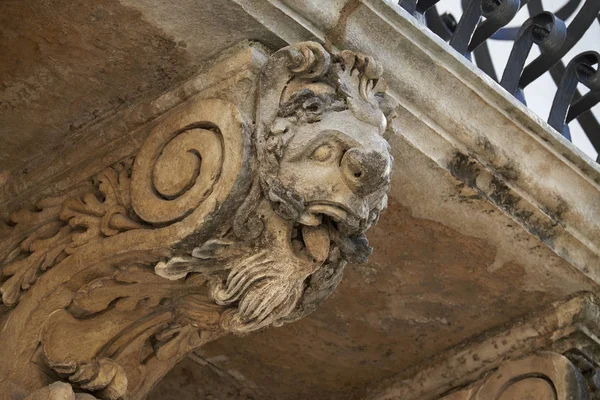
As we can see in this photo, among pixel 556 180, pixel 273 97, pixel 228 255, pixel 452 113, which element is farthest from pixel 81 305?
pixel 556 180

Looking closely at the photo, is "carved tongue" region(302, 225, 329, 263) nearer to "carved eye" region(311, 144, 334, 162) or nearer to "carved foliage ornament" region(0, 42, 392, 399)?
"carved foliage ornament" region(0, 42, 392, 399)

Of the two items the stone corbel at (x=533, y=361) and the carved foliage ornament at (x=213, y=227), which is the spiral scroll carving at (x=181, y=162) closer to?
the carved foliage ornament at (x=213, y=227)

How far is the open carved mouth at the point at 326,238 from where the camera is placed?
7.56 feet

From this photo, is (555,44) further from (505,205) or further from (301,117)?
(301,117)

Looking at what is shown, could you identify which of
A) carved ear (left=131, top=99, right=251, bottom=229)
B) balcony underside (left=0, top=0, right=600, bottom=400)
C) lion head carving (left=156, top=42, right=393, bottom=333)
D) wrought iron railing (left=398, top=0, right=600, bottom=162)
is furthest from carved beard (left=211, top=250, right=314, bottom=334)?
wrought iron railing (left=398, top=0, right=600, bottom=162)

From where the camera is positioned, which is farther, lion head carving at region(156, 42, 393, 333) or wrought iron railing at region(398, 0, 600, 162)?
wrought iron railing at region(398, 0, 600, 162)

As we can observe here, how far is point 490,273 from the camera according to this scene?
2822mm

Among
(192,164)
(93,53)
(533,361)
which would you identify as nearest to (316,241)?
(192,164)

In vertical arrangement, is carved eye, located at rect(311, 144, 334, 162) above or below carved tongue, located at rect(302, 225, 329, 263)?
above

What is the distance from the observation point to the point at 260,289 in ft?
7.72

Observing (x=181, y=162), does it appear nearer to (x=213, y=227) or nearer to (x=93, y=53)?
(x=213, y=227)

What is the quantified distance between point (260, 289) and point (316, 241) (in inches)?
5.5

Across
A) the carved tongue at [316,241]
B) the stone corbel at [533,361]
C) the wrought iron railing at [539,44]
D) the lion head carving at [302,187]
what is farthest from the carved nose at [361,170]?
the stone corbel at [533,361]

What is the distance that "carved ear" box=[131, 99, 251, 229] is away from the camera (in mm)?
2287
